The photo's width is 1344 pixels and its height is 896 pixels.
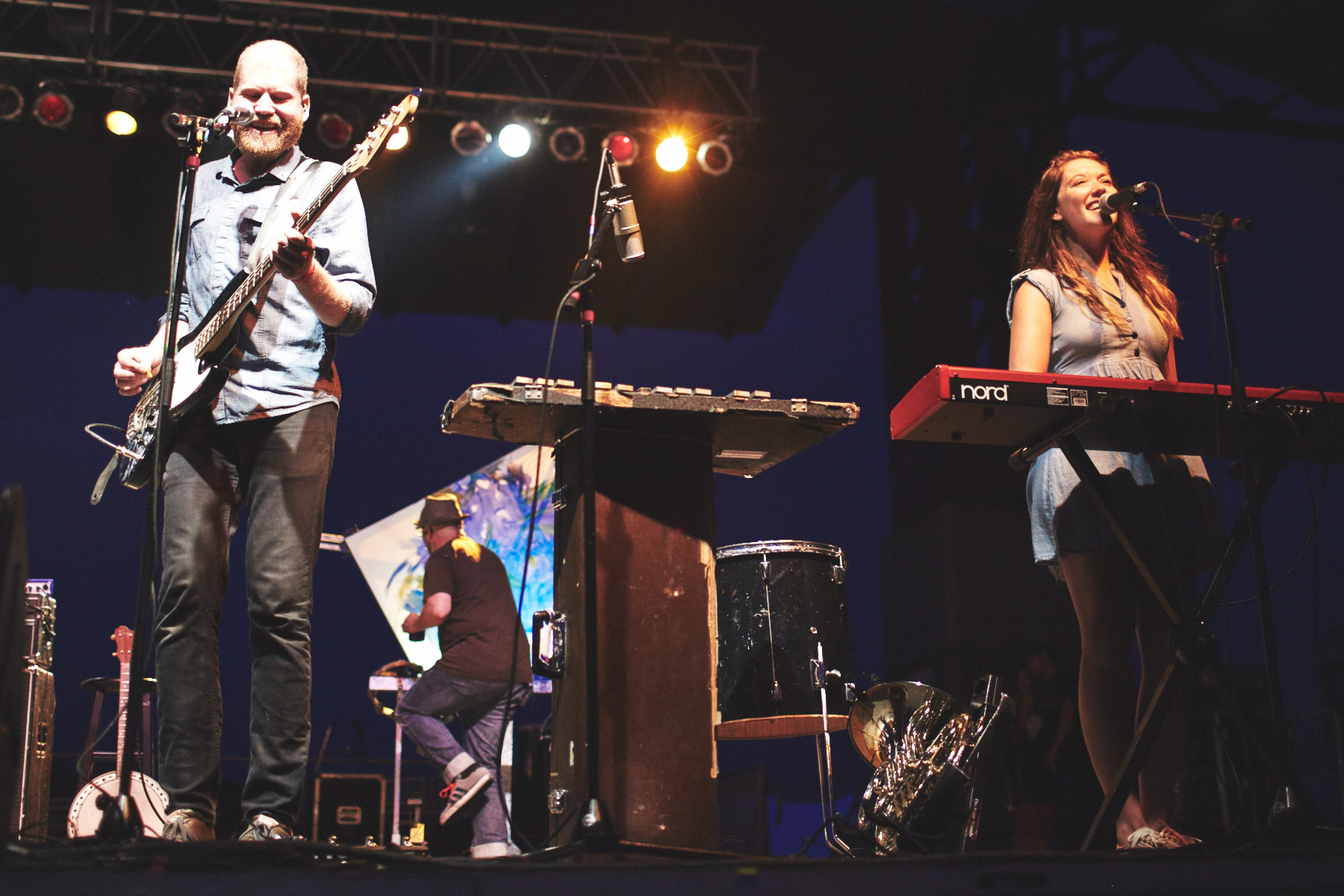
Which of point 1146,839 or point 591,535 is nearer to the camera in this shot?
point 1146,839

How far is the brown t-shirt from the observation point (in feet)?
18.7

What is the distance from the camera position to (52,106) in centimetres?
693

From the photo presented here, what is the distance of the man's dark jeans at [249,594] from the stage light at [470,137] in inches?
207

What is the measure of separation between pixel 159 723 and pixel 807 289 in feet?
33.4

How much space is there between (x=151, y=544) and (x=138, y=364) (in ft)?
2.05

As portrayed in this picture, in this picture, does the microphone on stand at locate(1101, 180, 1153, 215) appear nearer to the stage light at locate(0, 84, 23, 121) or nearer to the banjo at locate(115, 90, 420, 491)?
the banjo at locate(115, 90, 420, 491)

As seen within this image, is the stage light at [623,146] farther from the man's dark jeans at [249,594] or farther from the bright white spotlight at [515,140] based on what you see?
the man's dark jeans at [249,594]

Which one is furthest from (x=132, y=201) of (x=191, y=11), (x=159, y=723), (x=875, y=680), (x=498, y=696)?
(x=159, y=723)

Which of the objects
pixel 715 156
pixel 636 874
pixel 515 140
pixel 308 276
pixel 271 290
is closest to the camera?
pixel 636 874

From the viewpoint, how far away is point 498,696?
5781 mm

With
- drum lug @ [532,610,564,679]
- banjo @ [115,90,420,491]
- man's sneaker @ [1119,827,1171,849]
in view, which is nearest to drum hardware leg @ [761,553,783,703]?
drum lug @ [532,610,564,679]

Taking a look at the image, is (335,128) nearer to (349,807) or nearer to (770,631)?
(349,807)

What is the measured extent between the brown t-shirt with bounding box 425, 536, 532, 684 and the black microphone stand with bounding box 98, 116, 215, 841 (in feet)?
10.9

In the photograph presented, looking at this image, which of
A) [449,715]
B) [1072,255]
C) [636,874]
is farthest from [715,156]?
[636,874]
